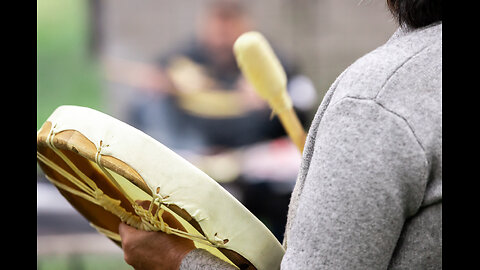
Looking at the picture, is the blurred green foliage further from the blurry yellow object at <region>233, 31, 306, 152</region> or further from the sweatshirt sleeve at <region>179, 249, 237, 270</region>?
the sweatshirt sleeve at <region>179, 249, 237, 270</region>

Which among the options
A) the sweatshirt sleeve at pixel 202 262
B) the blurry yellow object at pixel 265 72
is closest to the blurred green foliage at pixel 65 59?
the blurry yellow object at pixel 265 72

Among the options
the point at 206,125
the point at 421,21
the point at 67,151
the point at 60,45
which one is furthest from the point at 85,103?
the point at 421,21

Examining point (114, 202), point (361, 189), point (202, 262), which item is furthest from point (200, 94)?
point (361, 189)

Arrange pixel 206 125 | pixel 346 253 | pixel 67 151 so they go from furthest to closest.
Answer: pixel 206 125, pixel 67 151, pixel 346 253

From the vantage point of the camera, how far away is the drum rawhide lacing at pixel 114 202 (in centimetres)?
105

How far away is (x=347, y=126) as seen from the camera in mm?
876

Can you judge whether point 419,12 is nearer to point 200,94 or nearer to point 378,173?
point 378,173

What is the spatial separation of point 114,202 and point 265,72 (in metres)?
0.50

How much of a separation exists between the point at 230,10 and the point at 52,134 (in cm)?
426

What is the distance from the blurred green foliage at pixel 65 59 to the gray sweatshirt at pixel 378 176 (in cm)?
407

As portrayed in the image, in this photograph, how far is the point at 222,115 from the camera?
4910mm

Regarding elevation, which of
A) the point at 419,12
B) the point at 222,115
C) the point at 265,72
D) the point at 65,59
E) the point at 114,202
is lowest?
the point at 222,115

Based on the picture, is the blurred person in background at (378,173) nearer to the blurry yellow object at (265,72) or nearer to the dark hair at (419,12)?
the dark hair at (419,12)

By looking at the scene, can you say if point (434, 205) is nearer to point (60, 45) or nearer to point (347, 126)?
point (347, 126)
